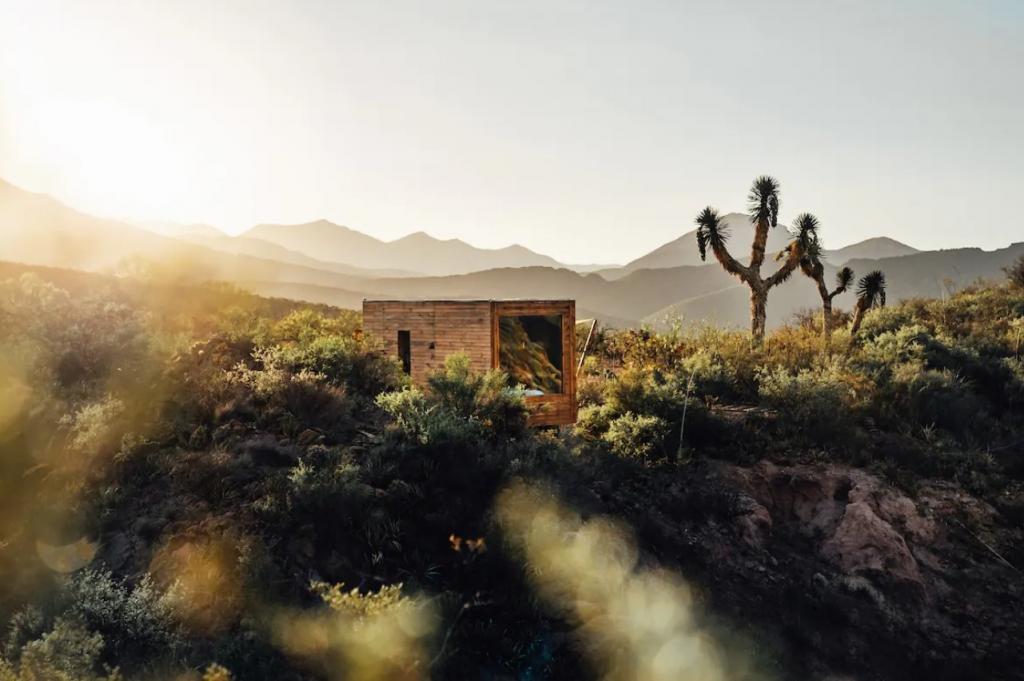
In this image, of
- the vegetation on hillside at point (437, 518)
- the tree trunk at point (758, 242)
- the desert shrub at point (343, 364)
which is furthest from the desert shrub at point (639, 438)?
the tree trunk at point (758, 242)

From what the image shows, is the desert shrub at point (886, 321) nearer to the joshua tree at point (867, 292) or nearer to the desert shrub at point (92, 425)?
the joshua tree at point (867, 292)

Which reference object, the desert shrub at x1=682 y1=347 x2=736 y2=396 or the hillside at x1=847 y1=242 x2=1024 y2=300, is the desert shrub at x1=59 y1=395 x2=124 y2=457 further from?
the hillside at x1=847 y1=242 x2=1024 y2=300

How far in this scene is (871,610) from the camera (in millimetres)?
9914

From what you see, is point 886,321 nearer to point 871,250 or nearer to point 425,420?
point 425,420

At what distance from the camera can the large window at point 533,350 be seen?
53.0 ft

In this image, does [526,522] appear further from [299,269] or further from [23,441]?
[299,269]

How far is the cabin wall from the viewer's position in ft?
52.2

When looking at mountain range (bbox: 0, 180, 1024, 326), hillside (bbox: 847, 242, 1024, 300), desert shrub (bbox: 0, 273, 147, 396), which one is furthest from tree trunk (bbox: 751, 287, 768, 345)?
hillside (bbox: 847, 242, 1024, 300)

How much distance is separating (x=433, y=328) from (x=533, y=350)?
2.64 m

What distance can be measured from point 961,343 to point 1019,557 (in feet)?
32.1

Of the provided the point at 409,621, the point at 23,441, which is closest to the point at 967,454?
the point at 409,621

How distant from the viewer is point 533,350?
16672 millimetres

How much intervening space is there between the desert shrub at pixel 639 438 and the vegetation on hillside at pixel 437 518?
6 centimetres

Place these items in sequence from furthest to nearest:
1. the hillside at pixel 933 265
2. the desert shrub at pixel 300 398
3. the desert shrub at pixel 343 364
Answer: the hillside at pixel 933 265
the desert shrub at pixel 343 364
the desert shrub at pixel 300 398
